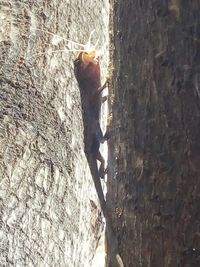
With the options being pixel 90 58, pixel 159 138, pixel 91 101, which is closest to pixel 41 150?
pixel 91 101

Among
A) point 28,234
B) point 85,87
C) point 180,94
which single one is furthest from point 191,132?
point 28,234

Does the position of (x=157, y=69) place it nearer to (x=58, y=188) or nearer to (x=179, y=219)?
(x=179, y=219)

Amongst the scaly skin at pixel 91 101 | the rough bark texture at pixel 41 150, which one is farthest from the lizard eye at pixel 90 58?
the rough bark texture at pixel 41 150

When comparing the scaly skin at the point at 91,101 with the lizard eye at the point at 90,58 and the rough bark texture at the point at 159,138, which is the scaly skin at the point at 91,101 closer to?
the lizard eye at the point at 90,58

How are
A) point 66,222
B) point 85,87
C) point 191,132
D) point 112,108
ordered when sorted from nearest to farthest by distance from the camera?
point 191,132, point 112,108, point 85,87, point 66,222

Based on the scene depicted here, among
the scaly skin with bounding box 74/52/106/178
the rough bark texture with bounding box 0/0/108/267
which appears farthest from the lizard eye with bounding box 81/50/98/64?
the rough bark texture with bounding box 0/0/108/267

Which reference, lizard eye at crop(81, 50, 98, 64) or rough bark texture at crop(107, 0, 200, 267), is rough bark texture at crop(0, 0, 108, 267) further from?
rough bark texture at crop(107, 0, 200, 267)
